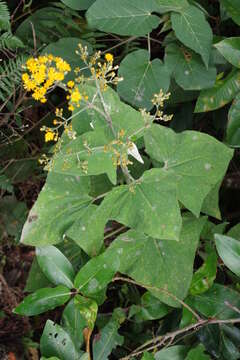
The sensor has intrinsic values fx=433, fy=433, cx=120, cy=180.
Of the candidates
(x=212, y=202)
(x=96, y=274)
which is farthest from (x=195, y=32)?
(x=96, y=274)

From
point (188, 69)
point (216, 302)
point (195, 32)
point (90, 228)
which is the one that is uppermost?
point (195, 32)

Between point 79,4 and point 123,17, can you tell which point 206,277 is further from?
point 79,4

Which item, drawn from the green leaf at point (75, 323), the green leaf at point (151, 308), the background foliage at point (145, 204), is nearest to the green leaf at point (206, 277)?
the background foliage at point (145, 204)

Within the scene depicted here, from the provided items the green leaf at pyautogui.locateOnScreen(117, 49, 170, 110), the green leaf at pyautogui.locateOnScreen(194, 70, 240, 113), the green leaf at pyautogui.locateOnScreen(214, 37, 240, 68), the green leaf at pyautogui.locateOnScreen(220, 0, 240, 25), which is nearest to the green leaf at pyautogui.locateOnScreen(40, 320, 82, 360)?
the green leaf at pyautogui.locateOnScreen(117, 49, 170, 110)

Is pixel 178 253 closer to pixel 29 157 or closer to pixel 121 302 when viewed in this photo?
pixel 121 302

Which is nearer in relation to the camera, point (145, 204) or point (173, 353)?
point (145, 204)

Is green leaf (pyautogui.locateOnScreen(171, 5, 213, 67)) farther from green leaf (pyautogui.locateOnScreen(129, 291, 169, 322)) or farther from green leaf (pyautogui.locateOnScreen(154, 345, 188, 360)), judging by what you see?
green leaf (pyautogui.locateOnScreen(154, 345, 188, 360))

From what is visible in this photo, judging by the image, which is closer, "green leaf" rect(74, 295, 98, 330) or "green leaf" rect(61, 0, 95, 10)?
"green leaf" rect(74, 295, 98, 330)
